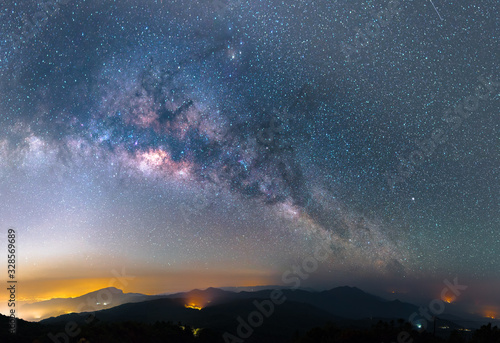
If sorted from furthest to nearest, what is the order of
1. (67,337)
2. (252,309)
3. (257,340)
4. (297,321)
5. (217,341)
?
1. (252,309)
2. (297,321)
3. (257,340)
4. (217,341)
5. (67,337)

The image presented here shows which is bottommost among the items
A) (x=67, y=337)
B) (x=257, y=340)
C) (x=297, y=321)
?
(x=297, y=321)

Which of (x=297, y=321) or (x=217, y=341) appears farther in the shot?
(x=297, y=321)

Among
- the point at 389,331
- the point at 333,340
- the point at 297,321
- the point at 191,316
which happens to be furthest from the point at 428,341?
the point at 191,316

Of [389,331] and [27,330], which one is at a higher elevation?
[27,330]

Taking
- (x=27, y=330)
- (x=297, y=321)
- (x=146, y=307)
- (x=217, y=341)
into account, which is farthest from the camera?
(x=146, y=307)

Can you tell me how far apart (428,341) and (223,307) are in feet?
494

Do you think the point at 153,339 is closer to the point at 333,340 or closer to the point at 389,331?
the point at 333,340

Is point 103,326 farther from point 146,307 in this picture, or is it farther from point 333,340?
point 146,307

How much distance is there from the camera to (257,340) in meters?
78.9

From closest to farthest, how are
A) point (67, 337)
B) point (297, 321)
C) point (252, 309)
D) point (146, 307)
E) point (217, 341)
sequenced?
1. point (67, 337)
2. point (217, 341)
3. point (297, 321)
4. point (146, 307)
5. point (252, 309)

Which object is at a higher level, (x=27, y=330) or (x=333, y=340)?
(x=27, y=330)

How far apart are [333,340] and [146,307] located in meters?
153

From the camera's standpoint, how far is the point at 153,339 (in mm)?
41219

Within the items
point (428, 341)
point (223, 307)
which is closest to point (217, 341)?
point (428, 341)
